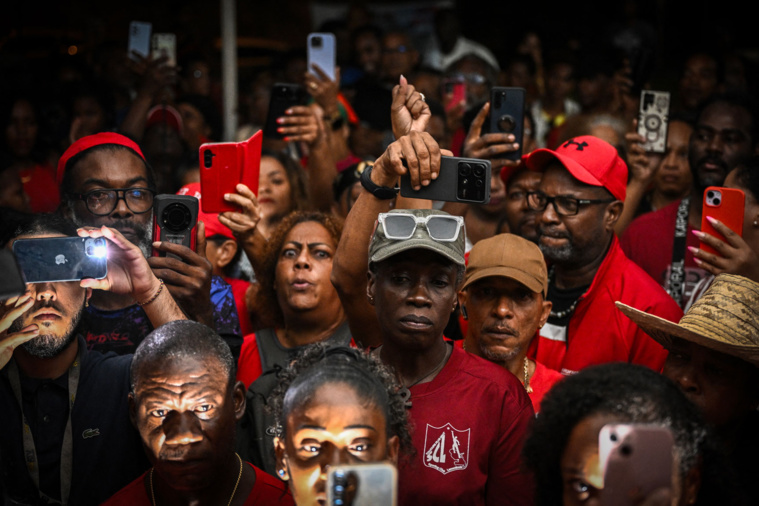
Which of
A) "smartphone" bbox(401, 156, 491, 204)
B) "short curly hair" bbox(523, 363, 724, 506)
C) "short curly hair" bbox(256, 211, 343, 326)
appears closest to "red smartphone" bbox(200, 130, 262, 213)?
"short curly hair" bbox(256, 211, 343, 326)

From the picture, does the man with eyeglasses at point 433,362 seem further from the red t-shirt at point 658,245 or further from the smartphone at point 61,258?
the red t-shirt at point 658,245

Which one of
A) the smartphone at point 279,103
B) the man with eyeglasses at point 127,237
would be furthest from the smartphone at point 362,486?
the smartphone at point 279,103

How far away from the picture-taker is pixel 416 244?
292 centimetres

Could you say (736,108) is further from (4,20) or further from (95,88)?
(4,20)

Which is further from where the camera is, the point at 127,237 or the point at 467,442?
the point at 127,237

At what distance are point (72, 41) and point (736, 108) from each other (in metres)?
7.25

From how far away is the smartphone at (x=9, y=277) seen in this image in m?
2.13

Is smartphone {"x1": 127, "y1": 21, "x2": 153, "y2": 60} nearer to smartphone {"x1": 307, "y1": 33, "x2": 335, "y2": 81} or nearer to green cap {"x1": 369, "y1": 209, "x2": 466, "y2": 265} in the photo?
smartphone {"x1": 307, "y1": 33, "x2": 335, "y2": 81}

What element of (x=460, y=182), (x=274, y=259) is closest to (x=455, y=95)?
(x=274, y=259)

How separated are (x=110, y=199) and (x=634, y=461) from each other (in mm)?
2612

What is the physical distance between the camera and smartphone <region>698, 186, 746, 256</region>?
3.48m

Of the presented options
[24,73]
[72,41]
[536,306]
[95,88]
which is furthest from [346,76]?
[536,306]

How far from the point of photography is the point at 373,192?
3156 millimetres

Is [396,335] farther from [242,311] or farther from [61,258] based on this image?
[242,311]
